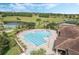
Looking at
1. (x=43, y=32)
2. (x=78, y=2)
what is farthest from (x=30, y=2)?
(x=78, y=2)

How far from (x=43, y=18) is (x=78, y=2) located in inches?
11.4

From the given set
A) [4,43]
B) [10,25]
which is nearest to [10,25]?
[10,25]

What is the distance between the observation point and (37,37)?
1.51 metres

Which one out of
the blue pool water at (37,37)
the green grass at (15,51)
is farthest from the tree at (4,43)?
the blue pool water at (37,37)

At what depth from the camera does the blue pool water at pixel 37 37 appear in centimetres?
150

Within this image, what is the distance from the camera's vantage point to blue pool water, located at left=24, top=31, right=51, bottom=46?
150cm

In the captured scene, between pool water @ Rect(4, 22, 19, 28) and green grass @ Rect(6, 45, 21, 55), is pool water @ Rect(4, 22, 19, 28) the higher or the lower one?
the higher one

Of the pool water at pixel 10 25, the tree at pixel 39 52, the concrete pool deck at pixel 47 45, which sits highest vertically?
the pool water at pixel 10 25

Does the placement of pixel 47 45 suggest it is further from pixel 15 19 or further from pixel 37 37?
pixel 15 19

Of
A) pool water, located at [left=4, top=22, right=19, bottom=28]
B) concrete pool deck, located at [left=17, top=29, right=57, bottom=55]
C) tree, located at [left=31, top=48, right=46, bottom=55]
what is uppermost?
pool water, located at [left=4, top=22, right=19, bottom=28]

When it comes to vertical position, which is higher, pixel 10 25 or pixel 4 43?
→ pixel 10 25

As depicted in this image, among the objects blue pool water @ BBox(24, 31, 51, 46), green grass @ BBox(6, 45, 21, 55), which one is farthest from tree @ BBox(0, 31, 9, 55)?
blue pool water @ BBox(24, 31, 51, 46)

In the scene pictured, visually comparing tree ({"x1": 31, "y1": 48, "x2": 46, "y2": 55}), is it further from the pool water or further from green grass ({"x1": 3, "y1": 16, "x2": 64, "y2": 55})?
the pool water

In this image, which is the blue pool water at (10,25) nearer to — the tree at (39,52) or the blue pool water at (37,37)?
the blue pool water at (37,37)
